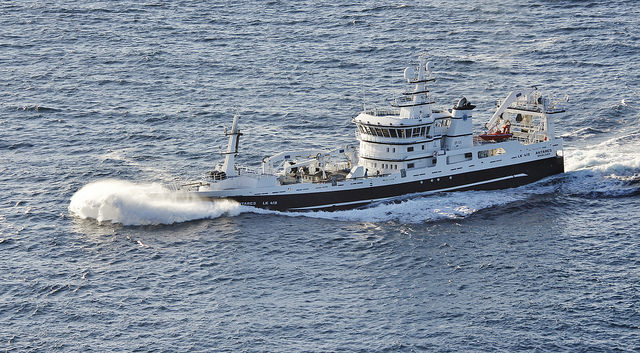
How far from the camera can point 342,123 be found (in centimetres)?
12062

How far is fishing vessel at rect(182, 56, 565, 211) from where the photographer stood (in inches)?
3875

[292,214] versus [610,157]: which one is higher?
[610,157]

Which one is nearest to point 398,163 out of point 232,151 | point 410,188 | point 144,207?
point 410,188

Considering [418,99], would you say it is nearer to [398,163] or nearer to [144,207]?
[398,163]

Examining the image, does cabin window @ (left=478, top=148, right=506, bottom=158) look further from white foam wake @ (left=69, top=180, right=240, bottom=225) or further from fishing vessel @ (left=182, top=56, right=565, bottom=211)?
white foam wake @ (left=69, top=180, right=240, bottom=225)

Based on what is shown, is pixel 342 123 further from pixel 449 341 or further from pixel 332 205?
pixel 449 341

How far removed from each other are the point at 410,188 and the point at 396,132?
5.83 meters

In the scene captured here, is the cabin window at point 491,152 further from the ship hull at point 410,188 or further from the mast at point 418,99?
the mast at point 418,99

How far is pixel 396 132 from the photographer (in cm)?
10094

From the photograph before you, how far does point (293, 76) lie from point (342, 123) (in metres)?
17.9

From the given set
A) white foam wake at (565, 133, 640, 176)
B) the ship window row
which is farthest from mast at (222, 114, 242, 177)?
white foam wake at (565, 133, 640, 176)

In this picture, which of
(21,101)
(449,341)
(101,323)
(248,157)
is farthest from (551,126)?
(21,101)

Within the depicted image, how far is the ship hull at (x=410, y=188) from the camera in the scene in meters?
98.6

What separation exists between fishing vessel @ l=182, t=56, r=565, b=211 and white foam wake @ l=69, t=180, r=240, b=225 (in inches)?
58.0
